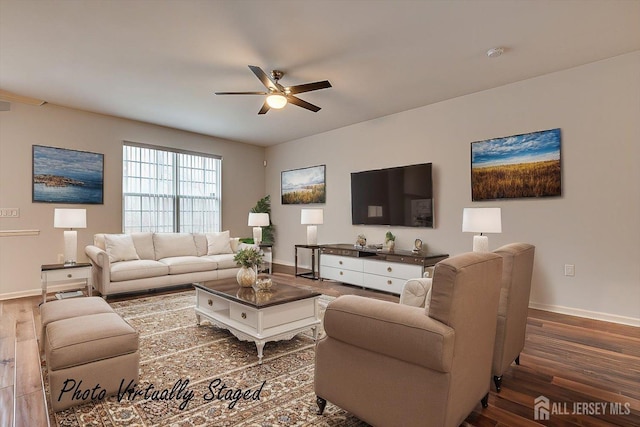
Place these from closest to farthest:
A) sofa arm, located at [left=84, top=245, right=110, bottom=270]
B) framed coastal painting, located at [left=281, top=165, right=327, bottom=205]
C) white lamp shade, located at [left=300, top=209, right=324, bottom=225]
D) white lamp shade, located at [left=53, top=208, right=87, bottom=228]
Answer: white lamp shade, located at [left=53, top=208, right=87, bottom=228], sofa arm, located at [left=84, top=245, right=110, bottom=270], white lamp shade, located at [left=300, top=209, right=324, bottom=225], framed coastal painting, located at [left=281, top=165, right=327, bottom=205]

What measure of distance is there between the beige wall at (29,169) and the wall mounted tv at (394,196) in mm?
3477

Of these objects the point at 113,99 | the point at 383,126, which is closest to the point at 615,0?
the point at 383,126

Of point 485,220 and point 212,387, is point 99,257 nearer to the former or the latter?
point 212,387

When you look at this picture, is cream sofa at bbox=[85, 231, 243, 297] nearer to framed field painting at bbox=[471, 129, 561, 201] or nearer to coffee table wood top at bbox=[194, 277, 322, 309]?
coffee table wood top at bbox=[194, 277, 322, 309]

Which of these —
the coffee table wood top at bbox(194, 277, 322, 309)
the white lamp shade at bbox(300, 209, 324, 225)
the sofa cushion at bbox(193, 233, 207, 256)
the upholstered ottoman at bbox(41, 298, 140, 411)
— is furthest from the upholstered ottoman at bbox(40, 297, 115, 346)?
the white lamp shade at bbox(300, 209, 324, 225)

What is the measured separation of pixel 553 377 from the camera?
2.35 metres

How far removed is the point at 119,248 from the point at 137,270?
553mm

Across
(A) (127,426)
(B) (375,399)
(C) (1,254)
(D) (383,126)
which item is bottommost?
(A) (127,426)

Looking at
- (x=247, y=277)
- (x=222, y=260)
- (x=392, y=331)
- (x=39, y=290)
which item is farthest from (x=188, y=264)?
(x=392, y=331)

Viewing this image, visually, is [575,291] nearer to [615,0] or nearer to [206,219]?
[615,0]

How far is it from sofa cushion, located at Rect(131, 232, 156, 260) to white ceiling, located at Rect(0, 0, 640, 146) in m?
1.95

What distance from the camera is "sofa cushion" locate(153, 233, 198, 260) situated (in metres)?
5.35

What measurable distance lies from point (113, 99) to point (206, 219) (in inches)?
109

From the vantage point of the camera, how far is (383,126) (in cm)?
561
